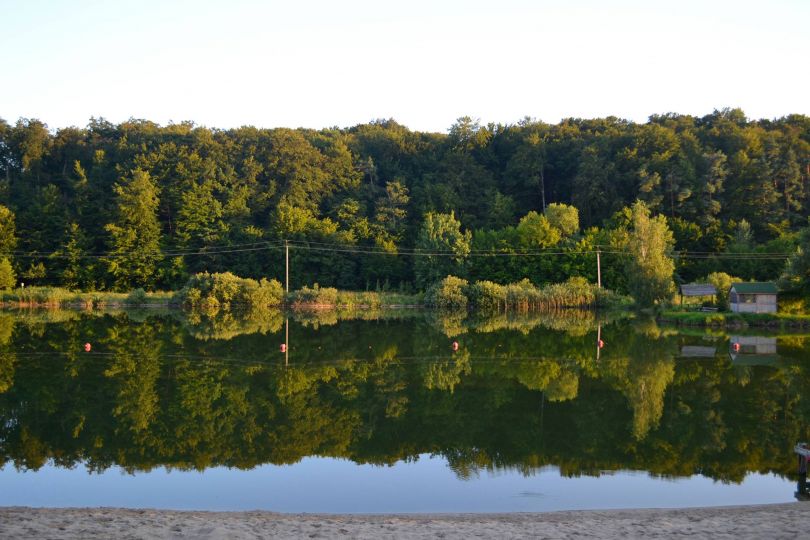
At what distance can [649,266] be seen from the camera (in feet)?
159

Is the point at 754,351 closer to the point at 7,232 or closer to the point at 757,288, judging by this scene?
the point at 757,288

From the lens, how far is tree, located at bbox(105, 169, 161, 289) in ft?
219

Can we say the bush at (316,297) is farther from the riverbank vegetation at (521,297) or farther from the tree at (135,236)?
the tree at (135,236)

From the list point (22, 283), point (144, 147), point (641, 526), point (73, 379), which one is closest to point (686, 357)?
point (641, 526)

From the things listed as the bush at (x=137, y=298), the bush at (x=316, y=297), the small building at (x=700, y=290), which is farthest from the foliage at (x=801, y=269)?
the bush at (x=137, y=298)

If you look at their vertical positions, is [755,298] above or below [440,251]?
below

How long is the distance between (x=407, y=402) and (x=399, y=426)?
99.0 inches

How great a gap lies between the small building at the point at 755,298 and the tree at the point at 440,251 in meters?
27.7

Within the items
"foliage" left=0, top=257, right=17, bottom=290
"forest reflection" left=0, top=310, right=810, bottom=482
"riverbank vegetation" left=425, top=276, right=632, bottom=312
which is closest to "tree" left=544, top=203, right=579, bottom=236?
"riverbank vegetation" left=425, top=276, right=632, bottom=312

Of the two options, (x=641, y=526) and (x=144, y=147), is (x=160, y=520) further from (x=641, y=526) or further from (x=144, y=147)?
(x=144, y=147)

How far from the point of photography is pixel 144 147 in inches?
2904

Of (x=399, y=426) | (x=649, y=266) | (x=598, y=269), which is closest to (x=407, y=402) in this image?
(x=399, y=426)

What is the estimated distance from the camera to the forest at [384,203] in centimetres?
6556

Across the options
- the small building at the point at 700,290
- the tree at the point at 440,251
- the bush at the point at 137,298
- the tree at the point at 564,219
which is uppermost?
the tree at the point at 564,219
